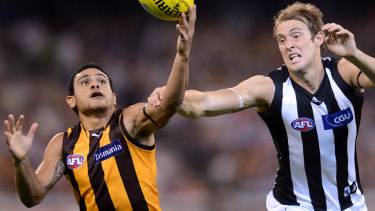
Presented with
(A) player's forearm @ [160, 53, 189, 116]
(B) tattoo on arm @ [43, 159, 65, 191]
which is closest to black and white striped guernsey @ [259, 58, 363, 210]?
(A) player's forearm @ [160, 53, 189, 116]

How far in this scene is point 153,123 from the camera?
3771 millimetres

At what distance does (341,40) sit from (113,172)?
1803mm

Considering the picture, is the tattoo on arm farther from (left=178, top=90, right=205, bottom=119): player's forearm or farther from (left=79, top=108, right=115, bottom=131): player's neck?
(left=178, top=90, right=205, bottom=119): player's forearm

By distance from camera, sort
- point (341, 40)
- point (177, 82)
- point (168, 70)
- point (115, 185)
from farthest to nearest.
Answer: point (168, 70) < point (115, 185) < point (341, 40) < point (177, 82)

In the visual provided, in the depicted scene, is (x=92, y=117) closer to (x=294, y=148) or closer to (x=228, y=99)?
(x=228, y=99)

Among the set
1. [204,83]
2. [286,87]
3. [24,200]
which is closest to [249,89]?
[286,87]

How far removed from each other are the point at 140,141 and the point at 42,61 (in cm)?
600

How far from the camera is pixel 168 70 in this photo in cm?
966

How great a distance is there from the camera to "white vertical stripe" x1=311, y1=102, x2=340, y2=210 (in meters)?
3.89

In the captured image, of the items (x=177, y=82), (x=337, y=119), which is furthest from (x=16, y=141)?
(x=337, y=119)

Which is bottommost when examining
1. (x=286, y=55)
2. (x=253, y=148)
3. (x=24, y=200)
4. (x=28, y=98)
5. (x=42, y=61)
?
(x=253, y=148)

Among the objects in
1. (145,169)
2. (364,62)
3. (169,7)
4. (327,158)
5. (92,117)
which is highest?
(169,7)

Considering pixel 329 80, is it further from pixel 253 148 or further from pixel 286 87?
pixel 253 148

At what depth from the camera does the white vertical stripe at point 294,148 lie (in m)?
3.92
